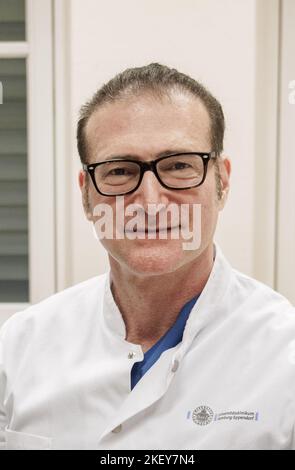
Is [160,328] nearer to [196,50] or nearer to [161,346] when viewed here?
[161,346]

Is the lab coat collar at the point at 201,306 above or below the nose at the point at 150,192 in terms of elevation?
below

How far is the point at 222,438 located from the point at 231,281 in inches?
12.9

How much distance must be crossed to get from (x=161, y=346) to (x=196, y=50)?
3.74ft

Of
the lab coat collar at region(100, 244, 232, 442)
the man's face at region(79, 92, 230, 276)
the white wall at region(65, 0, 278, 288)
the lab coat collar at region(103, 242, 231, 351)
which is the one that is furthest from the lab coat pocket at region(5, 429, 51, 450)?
the white wall at region(65, 0, 278, 288)

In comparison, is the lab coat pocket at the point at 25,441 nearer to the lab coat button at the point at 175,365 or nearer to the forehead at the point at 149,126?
the lab coat button at the point at 175,365

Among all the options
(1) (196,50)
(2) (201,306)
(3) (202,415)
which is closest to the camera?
(3) (202,415)

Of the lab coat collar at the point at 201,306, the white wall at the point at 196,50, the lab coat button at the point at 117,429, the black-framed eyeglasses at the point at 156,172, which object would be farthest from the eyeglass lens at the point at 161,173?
the white wall at the point at 196,50

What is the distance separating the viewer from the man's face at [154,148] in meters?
0.95

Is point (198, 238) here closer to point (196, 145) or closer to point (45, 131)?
point (196, 145)

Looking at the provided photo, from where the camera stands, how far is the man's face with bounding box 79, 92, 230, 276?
95 centimetres

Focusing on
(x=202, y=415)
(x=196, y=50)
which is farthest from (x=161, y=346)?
(x=196, y=50)

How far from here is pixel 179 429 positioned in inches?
36.3

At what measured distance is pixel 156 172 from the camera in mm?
951

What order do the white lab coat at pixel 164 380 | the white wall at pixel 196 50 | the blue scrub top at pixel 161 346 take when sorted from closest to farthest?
the white lab coat at pixel 164 380 → the blue scrub top at pixel 161 346 → the white wall at pixel 196 50
